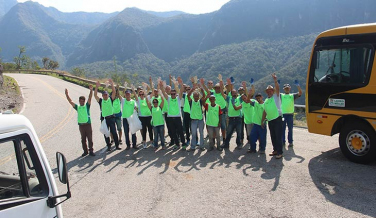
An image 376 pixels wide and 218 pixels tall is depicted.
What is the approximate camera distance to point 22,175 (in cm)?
283

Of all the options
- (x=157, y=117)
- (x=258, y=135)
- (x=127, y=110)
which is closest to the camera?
(x=258, y=135)

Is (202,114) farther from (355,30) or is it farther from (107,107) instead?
(355,30)

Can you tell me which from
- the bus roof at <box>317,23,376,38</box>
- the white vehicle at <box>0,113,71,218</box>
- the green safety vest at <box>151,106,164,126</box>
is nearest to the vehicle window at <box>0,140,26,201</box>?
the white vehicle at <box>0,113,71,218</box>

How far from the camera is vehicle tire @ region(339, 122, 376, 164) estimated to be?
7.10 meters

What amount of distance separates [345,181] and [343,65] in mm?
2856

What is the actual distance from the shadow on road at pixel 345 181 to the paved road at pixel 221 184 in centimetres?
2

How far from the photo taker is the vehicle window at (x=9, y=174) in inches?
108

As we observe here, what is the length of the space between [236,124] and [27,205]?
688cm

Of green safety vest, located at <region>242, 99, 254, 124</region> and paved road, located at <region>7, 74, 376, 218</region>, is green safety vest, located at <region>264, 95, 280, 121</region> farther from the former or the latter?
paved road, located at <region>7, 74, 376, 218</region>

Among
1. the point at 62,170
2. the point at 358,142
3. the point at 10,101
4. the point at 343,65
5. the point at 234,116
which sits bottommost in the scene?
the point at 358,142

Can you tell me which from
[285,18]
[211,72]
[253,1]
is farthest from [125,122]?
[253,1]

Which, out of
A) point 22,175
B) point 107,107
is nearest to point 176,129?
point 107,107

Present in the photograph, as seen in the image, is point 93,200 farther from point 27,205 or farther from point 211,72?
point 211,72

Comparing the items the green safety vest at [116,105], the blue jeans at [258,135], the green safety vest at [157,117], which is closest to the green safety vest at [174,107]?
the green safety vest at [157,117]
